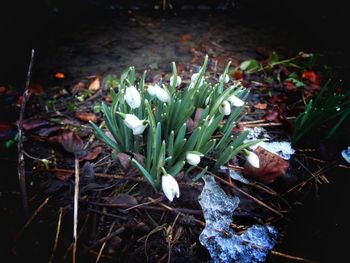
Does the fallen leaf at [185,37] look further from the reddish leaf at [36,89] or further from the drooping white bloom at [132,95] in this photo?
the drooping white bloom at [132,95]

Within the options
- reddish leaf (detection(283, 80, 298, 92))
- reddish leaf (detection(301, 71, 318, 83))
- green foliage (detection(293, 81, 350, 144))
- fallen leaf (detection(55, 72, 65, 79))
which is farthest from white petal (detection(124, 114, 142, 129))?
reddish leaf (detection(301, 71, 318, 83))

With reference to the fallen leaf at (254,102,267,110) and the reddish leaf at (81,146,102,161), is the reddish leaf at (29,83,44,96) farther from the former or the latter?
the fallen leaf at (254,102,267,110)

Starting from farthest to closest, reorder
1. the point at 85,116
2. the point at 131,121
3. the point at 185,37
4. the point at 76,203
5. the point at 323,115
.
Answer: the point at 185,37 < the point at 85,116 < the point at 323,115 < the point at 76,203 < the point at 131,121

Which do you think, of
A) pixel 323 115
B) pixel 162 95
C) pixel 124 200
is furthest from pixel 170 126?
pixel 323 115

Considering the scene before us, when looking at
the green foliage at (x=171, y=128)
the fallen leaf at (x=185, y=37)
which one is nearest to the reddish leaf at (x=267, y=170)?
the green foliage at (x=171, y=128)

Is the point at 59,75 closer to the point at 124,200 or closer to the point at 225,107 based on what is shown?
the point at 124,200

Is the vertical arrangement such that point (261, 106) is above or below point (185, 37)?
below
